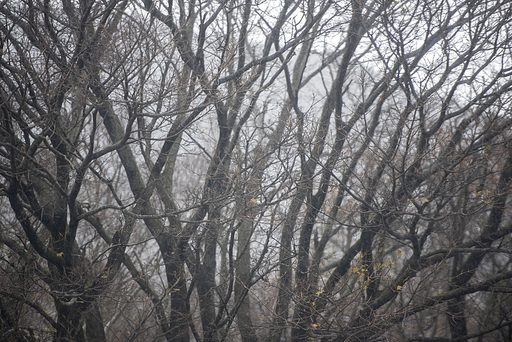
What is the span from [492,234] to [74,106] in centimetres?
783

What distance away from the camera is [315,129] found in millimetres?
5762

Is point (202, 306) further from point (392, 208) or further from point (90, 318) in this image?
point (392, 208)

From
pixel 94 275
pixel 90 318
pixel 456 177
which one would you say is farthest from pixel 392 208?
pixel 90 318

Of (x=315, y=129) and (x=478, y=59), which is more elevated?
(x=478, y=59)

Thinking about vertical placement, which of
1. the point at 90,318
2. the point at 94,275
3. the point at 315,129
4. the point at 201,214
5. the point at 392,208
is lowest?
the point at 90,318

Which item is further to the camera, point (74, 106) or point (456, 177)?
point (456, 177)

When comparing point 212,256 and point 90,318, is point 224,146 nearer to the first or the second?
point 212,256

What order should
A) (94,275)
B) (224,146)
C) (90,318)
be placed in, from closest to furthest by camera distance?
1. (94,275)
2. (90,318)
3. (224,146)

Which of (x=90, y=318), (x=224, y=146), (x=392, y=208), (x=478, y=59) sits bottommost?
(x=90, y=318)

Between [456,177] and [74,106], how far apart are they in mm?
7086

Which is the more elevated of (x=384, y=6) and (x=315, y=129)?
(x=384, y=6)

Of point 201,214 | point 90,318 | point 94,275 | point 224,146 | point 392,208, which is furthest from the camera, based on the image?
point 224,146

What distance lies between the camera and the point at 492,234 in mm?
6672

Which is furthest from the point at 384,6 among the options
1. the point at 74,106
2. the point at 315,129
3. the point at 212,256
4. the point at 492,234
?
the point at 212,256
